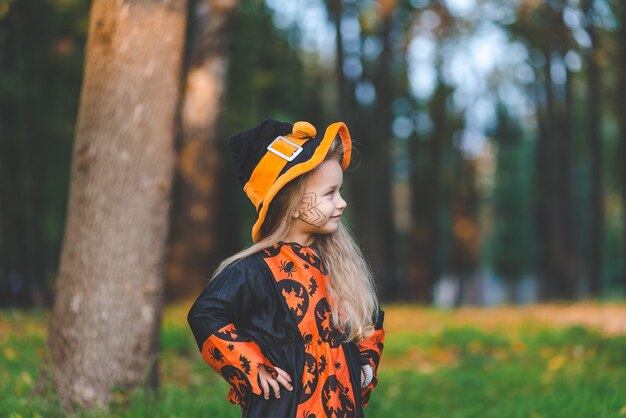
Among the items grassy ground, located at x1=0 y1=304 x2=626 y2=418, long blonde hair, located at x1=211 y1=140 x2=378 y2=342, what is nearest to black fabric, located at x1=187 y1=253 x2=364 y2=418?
long blonde hair, located at x1=211 y1=140 x2=378 y2=342

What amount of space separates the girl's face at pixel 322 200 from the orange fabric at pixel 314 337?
0.14 m

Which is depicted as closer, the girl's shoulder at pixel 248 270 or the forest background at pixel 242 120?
the girl's shoulder at pixel 248 270

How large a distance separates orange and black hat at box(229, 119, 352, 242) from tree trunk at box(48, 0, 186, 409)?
5.17 ft

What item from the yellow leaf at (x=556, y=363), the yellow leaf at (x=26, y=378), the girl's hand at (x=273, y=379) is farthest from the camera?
the yellow leaf at (x=556, y=363)

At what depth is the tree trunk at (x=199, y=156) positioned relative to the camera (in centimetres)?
1019

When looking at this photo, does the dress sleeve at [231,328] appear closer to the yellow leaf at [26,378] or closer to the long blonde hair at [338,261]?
the long blonde hair at [338,261]

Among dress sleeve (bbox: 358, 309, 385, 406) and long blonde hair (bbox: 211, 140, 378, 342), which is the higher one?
long blonde hair (bbox: 211, 140, 378, 342)

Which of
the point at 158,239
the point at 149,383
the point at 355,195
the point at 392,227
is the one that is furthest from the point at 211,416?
the point at 392,227

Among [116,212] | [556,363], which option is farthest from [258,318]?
[556,363]

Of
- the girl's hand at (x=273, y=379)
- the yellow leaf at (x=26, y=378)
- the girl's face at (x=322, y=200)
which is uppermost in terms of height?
the girl's face at (x=322, y=200)

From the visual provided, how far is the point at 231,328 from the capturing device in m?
2.75

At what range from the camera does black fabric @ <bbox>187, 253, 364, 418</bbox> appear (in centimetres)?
275

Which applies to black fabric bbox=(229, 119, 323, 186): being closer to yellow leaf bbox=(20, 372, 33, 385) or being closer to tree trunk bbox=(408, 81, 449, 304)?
yellow leaf bbox=(20, 372, 33, 385)

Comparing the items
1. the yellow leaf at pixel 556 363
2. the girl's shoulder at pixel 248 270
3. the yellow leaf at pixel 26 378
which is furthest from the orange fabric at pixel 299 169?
the yellow leaf at pixel 556 363
